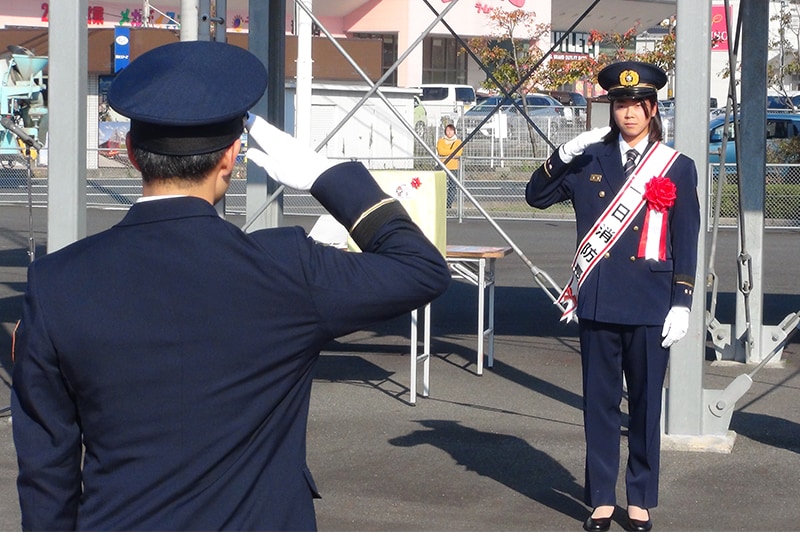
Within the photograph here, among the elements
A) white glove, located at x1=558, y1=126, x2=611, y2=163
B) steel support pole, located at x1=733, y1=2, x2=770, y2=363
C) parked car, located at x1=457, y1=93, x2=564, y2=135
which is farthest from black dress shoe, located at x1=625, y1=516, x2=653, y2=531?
parked car, located at x1=457, y1=93, x2=564, y2=135

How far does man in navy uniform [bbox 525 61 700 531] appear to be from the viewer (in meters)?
4.94

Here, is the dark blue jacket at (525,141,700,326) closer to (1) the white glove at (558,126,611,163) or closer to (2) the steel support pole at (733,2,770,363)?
(1) the white glove at (558,126,611,163)

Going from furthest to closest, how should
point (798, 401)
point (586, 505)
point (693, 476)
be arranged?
point (798, 401)
point (693, 476)
point (586, 505)

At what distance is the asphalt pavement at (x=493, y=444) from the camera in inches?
210

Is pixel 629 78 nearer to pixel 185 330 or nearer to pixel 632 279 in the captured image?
pixel 632 279

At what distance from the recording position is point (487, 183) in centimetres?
2291

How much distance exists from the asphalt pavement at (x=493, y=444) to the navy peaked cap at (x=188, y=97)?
3438 mm

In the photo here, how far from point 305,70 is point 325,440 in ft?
27.8

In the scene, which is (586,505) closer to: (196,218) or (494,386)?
(494,386)

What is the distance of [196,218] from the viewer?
74.9 inches

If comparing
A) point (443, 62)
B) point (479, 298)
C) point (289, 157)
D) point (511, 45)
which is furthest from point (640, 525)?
point (443, 62)

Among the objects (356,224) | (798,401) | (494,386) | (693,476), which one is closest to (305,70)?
(494,386)

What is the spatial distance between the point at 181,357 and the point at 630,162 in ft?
11.6

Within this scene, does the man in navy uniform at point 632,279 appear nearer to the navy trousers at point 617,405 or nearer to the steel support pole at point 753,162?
the navy trousers at point 617,405
